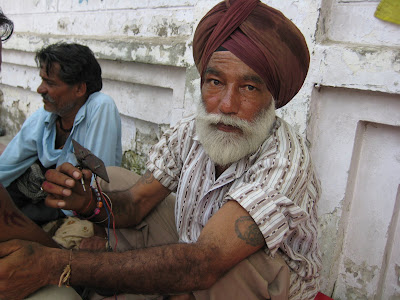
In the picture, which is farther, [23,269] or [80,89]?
[80,89]

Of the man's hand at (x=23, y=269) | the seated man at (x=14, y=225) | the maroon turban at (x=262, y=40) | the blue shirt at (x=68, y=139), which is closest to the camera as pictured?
the man's hand at (x=23, y=269)

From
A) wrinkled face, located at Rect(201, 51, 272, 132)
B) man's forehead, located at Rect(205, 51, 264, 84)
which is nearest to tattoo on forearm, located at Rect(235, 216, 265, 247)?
wrinkled face, located at Rect(201, 51, 272, 132)

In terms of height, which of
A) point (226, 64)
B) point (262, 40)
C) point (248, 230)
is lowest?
point (248, 230)

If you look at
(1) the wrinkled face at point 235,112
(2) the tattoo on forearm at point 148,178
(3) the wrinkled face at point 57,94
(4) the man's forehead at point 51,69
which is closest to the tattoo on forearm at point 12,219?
(2) the tattoo on forearm at point 148,178

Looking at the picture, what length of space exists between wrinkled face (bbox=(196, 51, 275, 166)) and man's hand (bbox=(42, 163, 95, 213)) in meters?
Answer: 0.63

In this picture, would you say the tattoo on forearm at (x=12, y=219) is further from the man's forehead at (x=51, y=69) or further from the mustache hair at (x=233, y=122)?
the man's forehead at (x=51, y=69)

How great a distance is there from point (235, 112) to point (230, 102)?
0.06 metres

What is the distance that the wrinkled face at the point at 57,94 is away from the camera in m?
3.00

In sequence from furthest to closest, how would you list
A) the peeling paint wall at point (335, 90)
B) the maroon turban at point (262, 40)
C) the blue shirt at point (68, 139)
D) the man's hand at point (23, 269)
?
1. the blue shirt at point (68, 139)
2. the peeling paint wall at point (335, 90)
3. the maroon turban at point (262, 40)
4. the man's hand at point (23, 269)

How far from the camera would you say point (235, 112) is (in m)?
1.71

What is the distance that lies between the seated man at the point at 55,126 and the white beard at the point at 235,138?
1360mm

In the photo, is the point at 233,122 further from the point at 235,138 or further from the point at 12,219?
the point at 12,219

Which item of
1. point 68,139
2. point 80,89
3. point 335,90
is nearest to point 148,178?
point 68,139

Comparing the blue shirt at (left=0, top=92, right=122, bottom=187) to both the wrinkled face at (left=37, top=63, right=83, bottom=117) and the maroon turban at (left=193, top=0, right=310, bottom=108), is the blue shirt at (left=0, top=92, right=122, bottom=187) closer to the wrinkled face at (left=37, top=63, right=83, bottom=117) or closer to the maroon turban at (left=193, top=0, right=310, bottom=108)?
the wrinkled face at (left=37, top=63, right=83, bottom=117)
